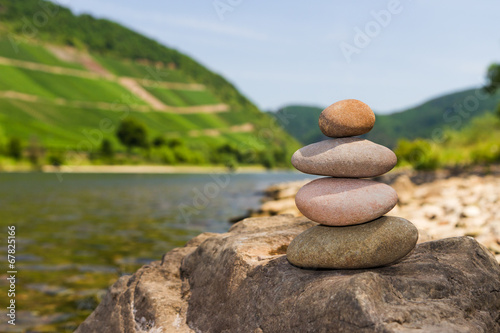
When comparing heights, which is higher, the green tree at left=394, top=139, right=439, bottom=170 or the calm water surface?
the green tree at left=394, top=139, right=439, bottom=170

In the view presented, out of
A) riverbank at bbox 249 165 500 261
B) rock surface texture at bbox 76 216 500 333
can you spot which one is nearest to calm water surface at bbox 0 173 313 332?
rock surface texture at bbox 76 216 500 333

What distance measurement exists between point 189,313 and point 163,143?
119 m

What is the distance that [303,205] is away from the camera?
18.2ft

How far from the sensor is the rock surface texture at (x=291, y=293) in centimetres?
407

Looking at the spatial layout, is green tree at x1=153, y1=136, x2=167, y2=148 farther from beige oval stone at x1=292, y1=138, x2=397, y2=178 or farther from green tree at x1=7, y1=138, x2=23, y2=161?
beige oval stone at x1=292, y1=138, x2=397, y2=178

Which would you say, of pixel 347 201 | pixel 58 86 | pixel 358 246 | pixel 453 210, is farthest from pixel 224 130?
pixel 358 246

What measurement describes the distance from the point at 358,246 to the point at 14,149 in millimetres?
88619

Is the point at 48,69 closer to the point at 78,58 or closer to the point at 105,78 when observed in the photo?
the point at 105,78

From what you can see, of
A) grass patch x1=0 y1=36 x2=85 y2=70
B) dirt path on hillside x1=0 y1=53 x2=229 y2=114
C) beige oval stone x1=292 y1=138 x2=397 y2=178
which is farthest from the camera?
grass patch x1=0 y1=36 x2=85 y2=70

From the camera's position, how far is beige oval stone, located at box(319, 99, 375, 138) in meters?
5.50

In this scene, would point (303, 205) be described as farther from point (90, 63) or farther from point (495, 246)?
point (90, 63)

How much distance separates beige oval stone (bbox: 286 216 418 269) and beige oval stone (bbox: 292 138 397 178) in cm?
68

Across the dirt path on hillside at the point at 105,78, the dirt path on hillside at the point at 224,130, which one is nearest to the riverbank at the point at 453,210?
the dirt path on hillside at the point at 224,130

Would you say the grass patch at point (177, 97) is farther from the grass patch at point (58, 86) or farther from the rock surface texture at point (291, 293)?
the rock surface texture at point (291, 293)
